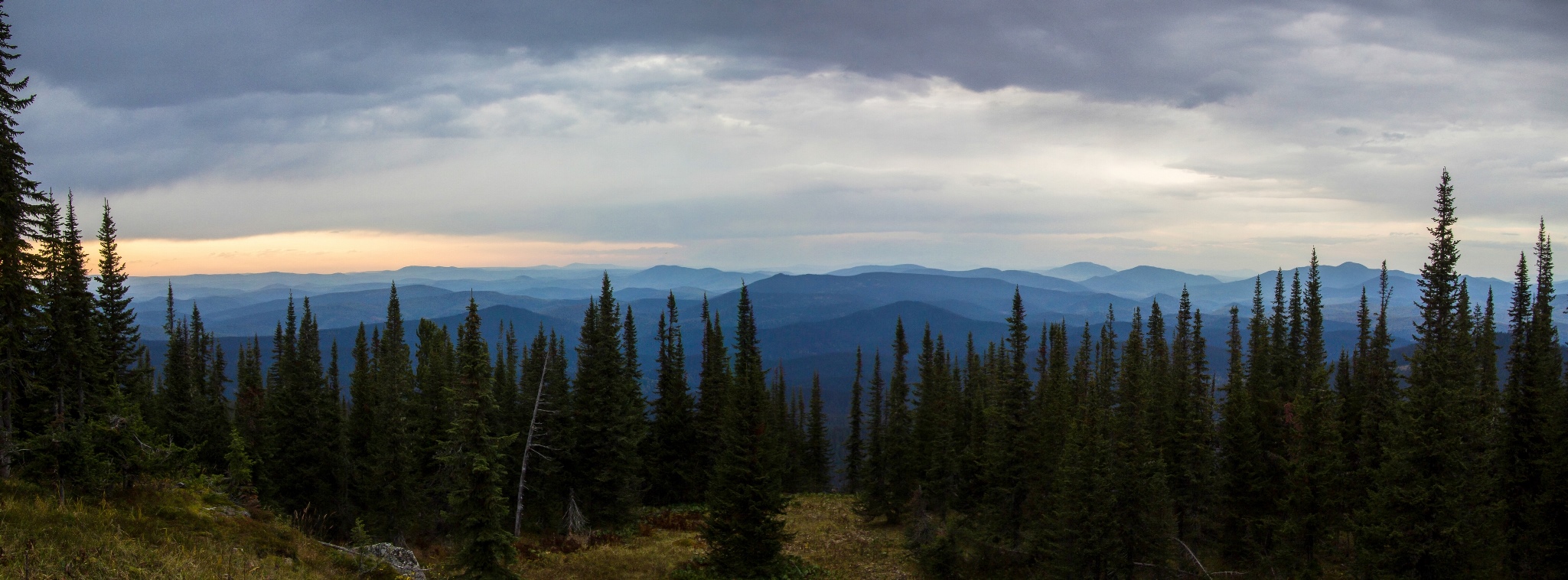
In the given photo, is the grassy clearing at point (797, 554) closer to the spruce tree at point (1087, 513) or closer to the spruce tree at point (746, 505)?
the spruce tree at point (746, 505)

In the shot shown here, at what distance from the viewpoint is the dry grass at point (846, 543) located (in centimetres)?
3566

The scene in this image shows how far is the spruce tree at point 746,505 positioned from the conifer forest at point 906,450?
0.11m

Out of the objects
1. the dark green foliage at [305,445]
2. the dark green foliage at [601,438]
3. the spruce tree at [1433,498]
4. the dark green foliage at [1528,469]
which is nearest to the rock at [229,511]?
the dark green foliage at [601,438]

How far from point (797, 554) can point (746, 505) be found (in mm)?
11045

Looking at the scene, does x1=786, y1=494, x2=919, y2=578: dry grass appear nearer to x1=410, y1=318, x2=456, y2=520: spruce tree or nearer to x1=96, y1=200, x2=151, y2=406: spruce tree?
x1=410, y1=318, x2=456, y2=520: spruce tree

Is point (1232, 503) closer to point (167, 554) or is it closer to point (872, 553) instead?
point (872, 553)

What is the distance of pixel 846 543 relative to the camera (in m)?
42.5

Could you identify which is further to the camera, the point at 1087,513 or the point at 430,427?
the point at 430,427

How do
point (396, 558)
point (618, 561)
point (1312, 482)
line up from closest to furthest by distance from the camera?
1. point (396, 558)
2. point (1312, 482)
3. point (618, 561)

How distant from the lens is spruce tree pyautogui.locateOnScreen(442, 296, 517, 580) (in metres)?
22.4

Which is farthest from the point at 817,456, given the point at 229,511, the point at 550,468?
the point at 229,511

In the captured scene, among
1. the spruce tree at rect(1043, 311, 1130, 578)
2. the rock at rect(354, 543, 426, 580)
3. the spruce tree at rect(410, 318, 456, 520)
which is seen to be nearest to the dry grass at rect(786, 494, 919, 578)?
the spruce tree at rect(1043, 311, 1130, 578)

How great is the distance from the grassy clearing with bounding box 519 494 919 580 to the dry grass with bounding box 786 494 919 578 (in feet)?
0.13

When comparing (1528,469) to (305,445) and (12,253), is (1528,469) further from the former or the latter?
(305,445)
